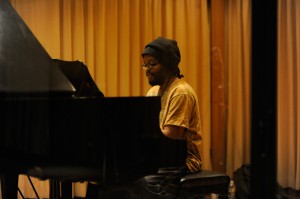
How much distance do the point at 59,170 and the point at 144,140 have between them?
13.8 inches

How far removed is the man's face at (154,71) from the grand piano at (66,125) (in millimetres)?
472

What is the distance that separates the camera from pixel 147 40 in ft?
10.4

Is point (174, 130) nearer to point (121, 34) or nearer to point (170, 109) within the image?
point (170, 109)

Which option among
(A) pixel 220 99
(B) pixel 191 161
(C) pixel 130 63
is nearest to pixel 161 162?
(B) pixel 191 161

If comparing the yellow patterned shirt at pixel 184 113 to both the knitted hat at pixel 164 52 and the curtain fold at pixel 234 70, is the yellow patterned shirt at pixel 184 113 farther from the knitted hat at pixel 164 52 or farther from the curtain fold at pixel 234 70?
the curtain fold at pixel 234 70

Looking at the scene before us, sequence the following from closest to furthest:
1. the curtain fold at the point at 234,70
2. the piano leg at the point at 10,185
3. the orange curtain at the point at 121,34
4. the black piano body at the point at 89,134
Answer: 1. the black piano body at the point at 89,134
2. the piano leg at the point at 10,185
3. the curtain fold at the point at 234,70
4. the orange curtain at the point at 121,34

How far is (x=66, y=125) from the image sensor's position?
167 cm

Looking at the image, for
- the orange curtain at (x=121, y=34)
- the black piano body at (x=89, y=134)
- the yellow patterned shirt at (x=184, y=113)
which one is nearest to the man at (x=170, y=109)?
the yellow patterned shirt at (x=184, y=113)

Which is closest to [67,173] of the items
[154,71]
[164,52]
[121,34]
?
[154,71]

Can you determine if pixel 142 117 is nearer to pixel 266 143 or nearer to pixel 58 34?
pixel 266 143

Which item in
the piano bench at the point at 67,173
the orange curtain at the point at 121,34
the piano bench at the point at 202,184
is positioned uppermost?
the orange curtain at the point at 121,34

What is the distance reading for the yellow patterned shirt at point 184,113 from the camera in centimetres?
216

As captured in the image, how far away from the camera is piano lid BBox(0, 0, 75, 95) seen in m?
1.74

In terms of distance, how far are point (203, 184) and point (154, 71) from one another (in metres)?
0.62
